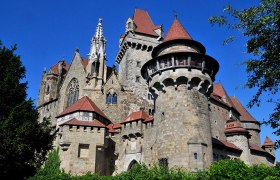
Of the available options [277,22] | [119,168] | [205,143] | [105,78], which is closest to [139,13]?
[105,78]

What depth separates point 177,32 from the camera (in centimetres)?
2575

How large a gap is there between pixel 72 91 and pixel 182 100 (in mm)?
22857

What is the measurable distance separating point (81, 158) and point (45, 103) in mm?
19964

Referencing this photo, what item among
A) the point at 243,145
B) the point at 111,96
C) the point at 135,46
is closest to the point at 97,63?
the point at 111,96

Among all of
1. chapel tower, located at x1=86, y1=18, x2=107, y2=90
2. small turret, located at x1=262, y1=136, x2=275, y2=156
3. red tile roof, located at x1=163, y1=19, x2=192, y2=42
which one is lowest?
small turret, located at x1=262, y1=136, x2=275, y2=156

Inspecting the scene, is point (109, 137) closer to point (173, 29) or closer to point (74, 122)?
point (74, 122)

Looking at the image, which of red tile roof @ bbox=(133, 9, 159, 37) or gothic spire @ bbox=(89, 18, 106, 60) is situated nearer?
gothic spire @ bbox=(89, 18, 106, 60)

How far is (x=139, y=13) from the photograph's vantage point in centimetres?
4875

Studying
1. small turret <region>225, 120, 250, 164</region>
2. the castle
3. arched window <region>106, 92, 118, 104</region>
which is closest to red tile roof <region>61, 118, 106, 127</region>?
the castle

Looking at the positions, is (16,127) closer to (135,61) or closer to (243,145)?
(243,145)

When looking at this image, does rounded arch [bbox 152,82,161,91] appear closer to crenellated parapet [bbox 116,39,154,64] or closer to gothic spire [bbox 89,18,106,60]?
gothic spire [bbox 89,18,106,60]

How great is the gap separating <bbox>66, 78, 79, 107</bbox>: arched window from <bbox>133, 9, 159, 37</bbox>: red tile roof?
11.2m

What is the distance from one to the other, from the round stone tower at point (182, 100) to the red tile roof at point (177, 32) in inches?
6.2

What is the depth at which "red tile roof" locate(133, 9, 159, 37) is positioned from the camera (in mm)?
44625
